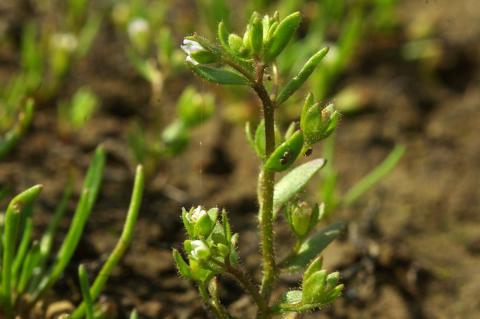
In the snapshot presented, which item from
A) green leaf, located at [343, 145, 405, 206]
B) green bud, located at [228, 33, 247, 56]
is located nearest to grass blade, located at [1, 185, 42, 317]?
green bud, located at [228, 33, 247, 56]

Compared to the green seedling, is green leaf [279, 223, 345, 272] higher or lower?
lower

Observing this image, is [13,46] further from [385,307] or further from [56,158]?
[385,307]

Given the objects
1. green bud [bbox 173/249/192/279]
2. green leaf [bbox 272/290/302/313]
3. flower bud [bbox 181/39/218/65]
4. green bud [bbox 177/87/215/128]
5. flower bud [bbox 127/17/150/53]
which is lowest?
green leaf [bbox 272/290/302/313]

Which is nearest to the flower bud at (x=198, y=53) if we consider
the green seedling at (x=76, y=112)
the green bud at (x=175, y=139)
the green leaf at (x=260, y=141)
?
the green leaf at (x=260, y=141)

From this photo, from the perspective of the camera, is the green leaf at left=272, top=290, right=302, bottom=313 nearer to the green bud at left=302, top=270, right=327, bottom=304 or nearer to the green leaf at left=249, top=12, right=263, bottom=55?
the green bud at left=302, top=270, right=327, bottom=304

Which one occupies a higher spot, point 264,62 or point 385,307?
point 264,62

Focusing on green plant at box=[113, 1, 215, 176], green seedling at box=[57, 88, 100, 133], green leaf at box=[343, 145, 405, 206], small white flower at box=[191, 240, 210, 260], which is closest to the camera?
small white flower at box=[191, 240, 210, 260]

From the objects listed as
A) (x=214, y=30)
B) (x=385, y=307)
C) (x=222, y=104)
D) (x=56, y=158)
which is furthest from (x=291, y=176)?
(x=214, y=30)
